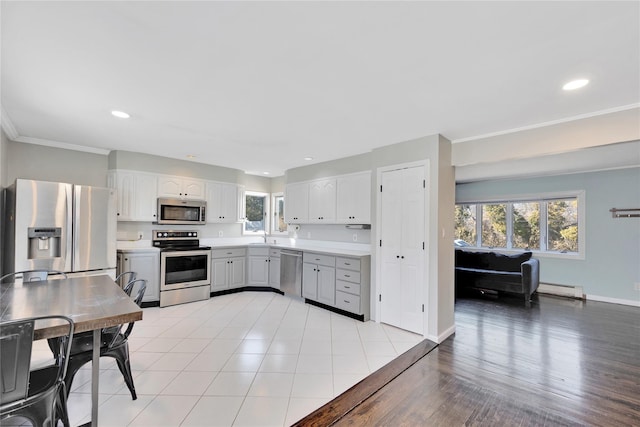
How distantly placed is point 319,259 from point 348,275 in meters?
0.60

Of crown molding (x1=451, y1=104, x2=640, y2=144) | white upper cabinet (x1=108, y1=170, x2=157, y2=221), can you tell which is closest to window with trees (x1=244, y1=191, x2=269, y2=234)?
white upper cabinet (x1=108, y1=170, x2=157, y2=221)

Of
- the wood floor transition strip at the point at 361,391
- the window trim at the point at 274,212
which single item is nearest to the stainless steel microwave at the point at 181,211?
the window trim at the point at 274,212

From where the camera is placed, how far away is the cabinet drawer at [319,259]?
428cm

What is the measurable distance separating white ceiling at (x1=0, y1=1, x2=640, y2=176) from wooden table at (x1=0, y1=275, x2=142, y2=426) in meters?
1.58

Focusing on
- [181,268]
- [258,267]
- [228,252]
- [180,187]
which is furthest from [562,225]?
[180,187]

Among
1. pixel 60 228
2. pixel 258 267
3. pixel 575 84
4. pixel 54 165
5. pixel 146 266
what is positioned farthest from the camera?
pixel 258 267

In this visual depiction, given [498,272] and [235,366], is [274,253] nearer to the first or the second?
[235,366]

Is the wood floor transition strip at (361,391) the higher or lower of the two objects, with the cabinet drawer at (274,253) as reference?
lower

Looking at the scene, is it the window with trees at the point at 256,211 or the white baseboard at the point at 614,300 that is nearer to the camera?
the white baseboard at the point at 614,300

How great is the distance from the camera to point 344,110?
2676 mm

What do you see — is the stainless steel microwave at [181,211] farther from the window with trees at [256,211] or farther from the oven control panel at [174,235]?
the window with trees at [256,211]

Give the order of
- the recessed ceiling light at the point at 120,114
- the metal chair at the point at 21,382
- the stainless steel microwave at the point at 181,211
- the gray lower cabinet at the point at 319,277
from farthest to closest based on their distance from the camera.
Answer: the stainless steel microwave at the point at 181,211, the gray lower cabinet at the point at 319,277, the recessed ceiling light at the point at 120,114, the metal chair at the point at 21,382

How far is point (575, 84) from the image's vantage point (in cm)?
212

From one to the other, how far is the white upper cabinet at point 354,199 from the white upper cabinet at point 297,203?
78cm
